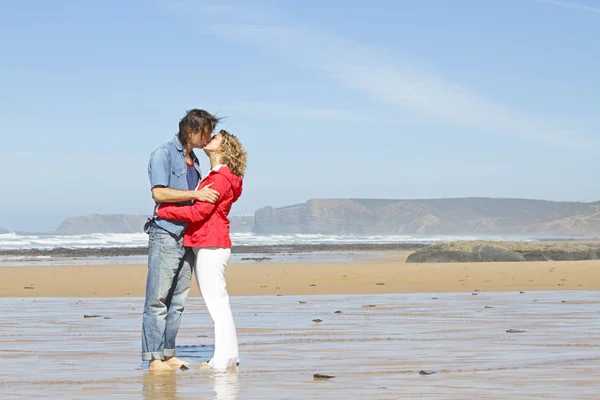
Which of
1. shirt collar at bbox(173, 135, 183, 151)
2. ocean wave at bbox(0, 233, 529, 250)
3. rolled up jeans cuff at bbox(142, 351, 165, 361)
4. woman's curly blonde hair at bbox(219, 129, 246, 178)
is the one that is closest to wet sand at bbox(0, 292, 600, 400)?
rolled up jeans cuff at bbox(142, 351, 165, 361)

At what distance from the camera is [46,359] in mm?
7258

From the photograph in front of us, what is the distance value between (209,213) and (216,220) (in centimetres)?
10

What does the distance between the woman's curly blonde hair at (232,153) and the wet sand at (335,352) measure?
4.79 ft

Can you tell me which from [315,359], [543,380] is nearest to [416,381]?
[543,380]

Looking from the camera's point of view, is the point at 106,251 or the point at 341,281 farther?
the point at 106,251

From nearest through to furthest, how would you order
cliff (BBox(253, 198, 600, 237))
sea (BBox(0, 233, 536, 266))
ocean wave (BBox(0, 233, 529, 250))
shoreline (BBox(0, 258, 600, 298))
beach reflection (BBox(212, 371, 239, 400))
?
beach reflection (BBox(212, 371, 239, 400)) < shoreline (BBox(0, 258, 600, 298)) < sea (BBox(0, 233, 536, 266)) < ocean wave (BBox(0, 233, 529, 250)) < cliff (BBox(253, 198, 600, 237))

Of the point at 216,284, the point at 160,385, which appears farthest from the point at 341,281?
the point at 160,385

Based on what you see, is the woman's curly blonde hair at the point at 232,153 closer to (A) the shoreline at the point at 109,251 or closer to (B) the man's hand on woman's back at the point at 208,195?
(B) the man's hand on woman's back at the point at 208,195

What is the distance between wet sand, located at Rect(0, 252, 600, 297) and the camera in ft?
55.1

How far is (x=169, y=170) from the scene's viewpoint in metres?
7.34

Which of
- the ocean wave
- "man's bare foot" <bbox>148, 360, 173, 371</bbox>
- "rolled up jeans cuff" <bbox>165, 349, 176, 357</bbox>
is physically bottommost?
"man's bare foot" <bbox>148, 360, 173, 371</bbox>

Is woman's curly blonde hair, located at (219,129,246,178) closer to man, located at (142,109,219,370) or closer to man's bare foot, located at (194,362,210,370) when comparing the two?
man, located at (142,109,219,370)

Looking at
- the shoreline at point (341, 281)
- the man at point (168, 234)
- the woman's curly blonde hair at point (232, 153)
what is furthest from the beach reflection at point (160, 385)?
the shoreline at point (341, 281)

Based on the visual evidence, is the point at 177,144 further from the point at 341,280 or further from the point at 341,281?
the point at 341,280
